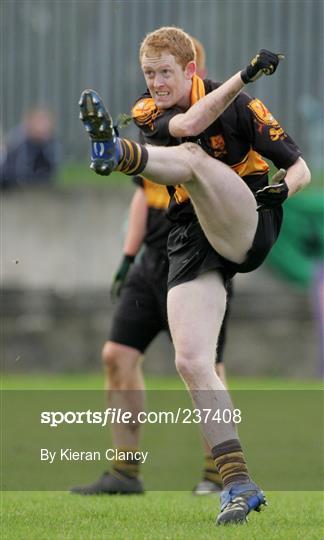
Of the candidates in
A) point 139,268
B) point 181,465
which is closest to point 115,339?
point 139,268

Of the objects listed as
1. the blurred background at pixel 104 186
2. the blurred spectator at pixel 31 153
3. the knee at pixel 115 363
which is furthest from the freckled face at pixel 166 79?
the blurred spectator at pixel 31 153

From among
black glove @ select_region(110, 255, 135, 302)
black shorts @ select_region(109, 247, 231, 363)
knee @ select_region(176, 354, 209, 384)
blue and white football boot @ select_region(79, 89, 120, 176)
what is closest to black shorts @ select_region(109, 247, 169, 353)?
black shorts @ select_region(109, 247, 231, 363)

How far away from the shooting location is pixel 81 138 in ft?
48.4

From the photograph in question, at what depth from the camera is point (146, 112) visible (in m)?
6.05

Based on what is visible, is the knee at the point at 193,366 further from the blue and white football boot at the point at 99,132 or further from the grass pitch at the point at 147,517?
the blue and white football boot at the point at 99,132

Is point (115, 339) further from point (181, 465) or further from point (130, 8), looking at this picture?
point (130, 8)

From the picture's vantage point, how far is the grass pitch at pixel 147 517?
17.7 ft

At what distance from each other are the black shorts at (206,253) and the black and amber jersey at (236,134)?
159 millimetres

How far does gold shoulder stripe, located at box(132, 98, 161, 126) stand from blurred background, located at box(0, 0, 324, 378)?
8.31m

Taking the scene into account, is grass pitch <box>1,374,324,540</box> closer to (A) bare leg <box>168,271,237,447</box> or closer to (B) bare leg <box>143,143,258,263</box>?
(A) bare leg <box>168,271,237,447</box>

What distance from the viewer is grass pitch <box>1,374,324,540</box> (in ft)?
17.7

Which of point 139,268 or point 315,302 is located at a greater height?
point 139,268

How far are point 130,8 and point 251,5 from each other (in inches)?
50.3

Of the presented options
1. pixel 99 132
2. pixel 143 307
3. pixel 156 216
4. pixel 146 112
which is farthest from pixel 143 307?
pixel 99 132
